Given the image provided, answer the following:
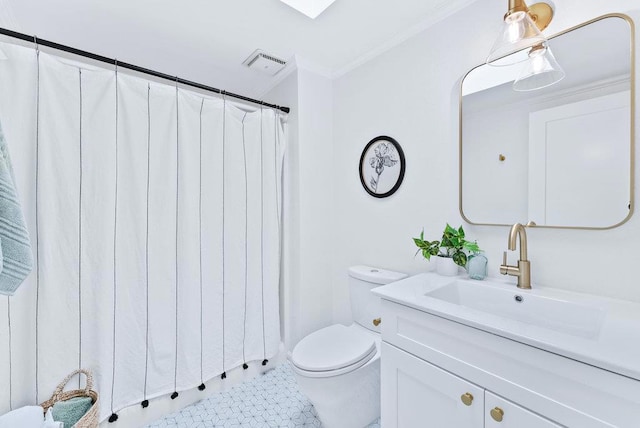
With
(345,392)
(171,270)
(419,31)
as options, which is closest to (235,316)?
(171,270)

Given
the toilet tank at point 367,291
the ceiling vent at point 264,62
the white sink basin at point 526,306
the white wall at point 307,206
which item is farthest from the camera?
the white wall at point 307,206

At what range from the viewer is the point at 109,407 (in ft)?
4.37

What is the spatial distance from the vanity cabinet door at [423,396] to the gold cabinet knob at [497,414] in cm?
3

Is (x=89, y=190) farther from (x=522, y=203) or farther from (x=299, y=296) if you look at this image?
(x=522, y=203)

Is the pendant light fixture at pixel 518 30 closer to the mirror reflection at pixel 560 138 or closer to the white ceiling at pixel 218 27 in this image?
the mirror reflection at pixel 560 138

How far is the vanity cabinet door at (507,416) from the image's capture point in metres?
0.70

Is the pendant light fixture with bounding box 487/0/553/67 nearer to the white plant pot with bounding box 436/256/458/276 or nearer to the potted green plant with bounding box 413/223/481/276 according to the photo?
the potted green plant with bounding box 413/223/481/276

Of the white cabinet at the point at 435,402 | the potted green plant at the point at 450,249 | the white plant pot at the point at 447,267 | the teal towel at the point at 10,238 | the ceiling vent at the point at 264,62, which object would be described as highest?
the ceiling vent at the point at 264,62

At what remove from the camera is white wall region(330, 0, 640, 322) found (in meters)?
1.00

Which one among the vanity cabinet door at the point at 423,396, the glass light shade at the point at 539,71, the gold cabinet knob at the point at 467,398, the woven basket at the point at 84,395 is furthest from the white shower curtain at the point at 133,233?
the glass light shade at the point at 539,71

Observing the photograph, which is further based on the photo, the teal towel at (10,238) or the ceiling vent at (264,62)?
the ceiling vent at (264,62)

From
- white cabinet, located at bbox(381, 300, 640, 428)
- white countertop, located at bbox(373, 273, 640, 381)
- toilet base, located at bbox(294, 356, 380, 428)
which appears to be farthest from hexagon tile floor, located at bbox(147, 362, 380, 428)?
white countertop, located at bbox(373, 273, 640, 381)

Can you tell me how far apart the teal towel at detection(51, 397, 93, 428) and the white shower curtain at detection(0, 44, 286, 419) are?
9 cm

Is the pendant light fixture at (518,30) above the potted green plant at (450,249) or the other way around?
above
